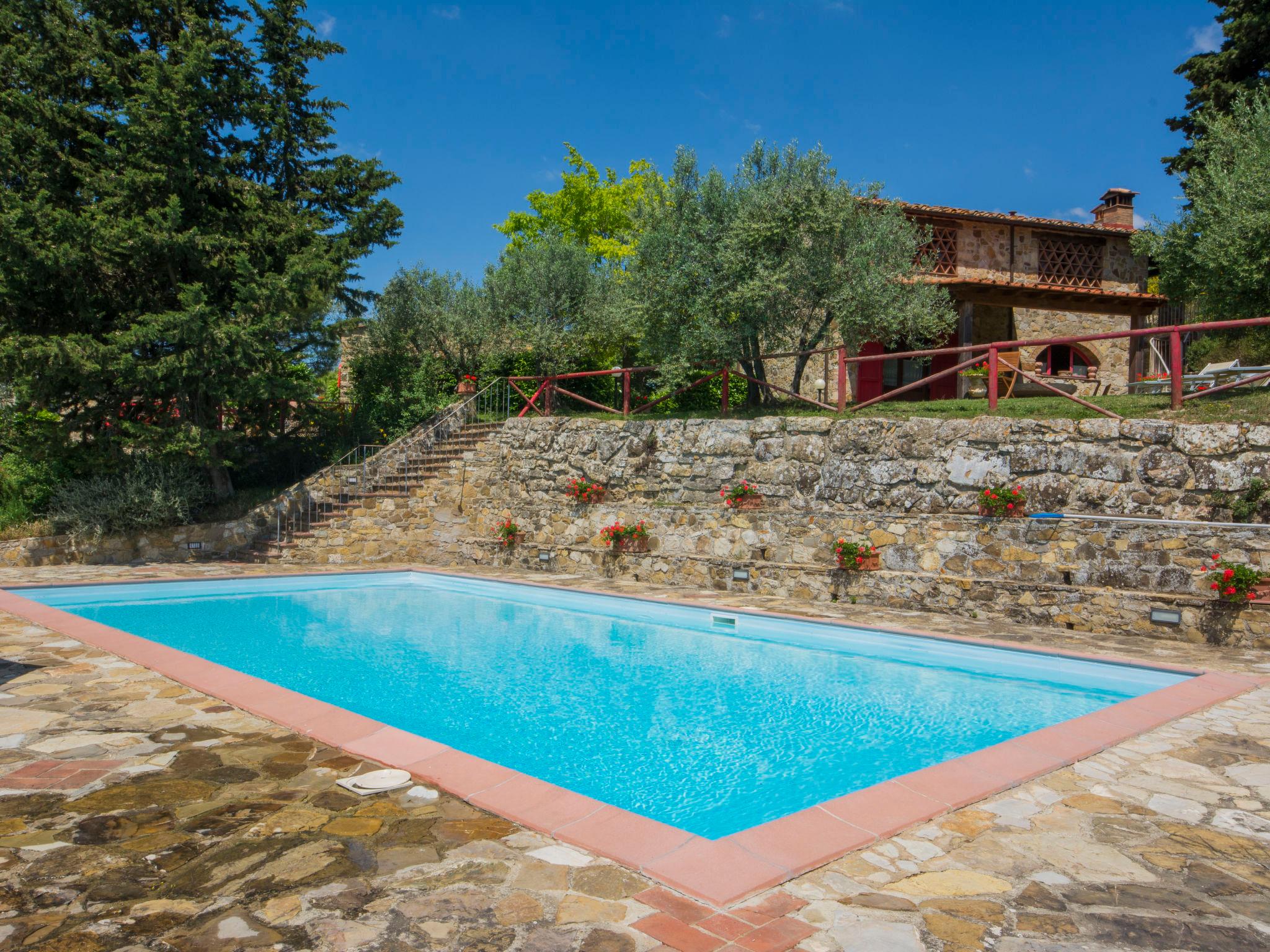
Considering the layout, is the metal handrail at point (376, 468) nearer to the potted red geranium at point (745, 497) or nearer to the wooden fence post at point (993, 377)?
the potted red geranium at point (745, 497)

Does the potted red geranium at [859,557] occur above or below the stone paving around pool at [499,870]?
above

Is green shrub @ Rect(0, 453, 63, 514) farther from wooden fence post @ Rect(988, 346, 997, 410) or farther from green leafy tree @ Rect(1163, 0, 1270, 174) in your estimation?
green leafy tree @ Rect(1163, 0, 1270, 174)

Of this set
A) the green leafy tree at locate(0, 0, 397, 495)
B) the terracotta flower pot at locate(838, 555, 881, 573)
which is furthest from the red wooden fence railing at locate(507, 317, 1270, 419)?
the green leafy tree at locate(0, 0, 397, 495)

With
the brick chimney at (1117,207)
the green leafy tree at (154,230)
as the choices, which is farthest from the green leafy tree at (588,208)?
the brick chimney at (1117,207)

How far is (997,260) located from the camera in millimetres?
21828

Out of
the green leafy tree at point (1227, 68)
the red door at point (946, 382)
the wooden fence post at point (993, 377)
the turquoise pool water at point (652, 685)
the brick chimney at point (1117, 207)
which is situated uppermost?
the green leafy tree at point (1227, 68)

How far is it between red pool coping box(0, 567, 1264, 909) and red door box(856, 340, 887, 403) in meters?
14.8

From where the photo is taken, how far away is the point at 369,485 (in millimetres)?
17219

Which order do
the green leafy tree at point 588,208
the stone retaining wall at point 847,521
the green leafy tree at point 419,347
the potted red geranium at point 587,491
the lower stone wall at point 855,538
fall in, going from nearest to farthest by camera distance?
the lower stone wall at point 855,538 < the stone retaining wall at point 847,521 < the potted red geranium at point 587,491 < the green leafy tree at point 419,347 < the green leafy tree at point 588,208

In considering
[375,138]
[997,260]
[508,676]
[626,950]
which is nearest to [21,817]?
[626,950]

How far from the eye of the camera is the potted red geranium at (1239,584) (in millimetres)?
8531

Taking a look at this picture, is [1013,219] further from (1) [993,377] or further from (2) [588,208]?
(2) [588,208]

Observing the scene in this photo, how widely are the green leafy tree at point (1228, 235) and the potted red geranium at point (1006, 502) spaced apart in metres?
7.69

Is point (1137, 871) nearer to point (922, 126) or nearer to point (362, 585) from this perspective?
point (362, 585)
